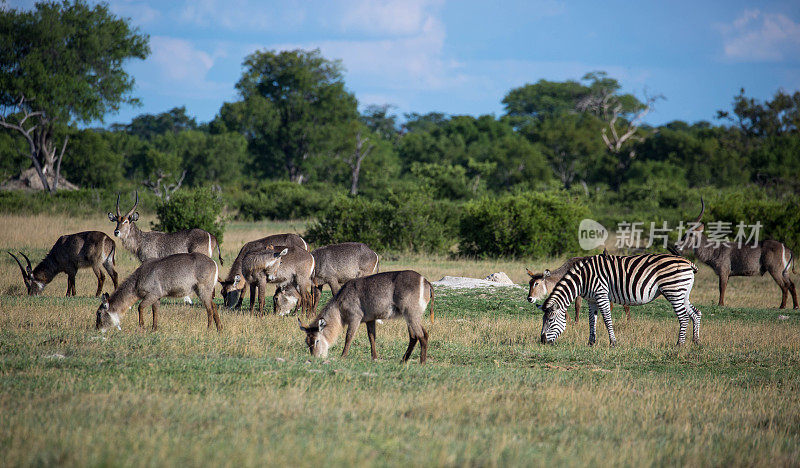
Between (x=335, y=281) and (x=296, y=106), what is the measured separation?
47450mm

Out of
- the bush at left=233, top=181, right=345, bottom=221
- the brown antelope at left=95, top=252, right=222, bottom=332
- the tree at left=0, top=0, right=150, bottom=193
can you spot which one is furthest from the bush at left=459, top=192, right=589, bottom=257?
the tree at left=0, top=0, right=150, bottom=193

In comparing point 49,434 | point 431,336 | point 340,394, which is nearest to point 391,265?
point 431,336

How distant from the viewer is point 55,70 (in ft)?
126

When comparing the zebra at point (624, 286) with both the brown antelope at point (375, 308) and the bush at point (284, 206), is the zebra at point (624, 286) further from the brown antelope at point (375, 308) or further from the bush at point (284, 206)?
the bush at point (284, 206)

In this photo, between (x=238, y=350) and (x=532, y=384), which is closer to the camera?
(x=532, y=384)

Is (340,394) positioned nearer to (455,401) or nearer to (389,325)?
(455,401)

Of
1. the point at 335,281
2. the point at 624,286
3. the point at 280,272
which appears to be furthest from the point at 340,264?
the point at 624,286

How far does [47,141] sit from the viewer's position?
39594mm

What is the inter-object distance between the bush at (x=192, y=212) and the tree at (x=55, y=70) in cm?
1764

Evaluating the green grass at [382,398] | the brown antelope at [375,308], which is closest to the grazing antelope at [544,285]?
the green grass at [382,398]

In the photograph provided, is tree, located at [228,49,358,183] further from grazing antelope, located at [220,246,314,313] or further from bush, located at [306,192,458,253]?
grazing antelope, located at [220,246,314,313]

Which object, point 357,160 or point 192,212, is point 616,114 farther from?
point 192,212

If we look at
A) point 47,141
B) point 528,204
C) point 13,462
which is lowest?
point 13,462

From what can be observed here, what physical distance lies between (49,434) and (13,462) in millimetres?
529
